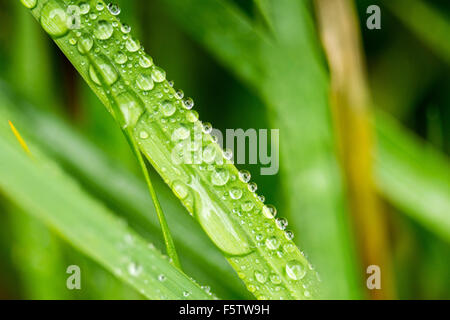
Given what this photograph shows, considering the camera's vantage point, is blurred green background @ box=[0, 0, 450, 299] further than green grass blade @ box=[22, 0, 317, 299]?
Yes

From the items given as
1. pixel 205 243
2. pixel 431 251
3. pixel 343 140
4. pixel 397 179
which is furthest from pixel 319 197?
pixel 431 251

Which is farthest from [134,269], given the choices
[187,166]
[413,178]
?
[413,178]

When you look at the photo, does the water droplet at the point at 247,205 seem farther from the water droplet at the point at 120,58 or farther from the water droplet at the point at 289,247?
the water droplet at the point at 120,58

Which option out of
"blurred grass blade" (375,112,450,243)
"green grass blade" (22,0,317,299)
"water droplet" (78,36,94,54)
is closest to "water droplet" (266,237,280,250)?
"green grass blade" (22,0,317,299)

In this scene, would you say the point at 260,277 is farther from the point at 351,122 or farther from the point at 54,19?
the point at 54,19

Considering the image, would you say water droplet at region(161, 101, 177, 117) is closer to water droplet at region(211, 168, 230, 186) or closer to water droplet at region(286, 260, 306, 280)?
water droplet at region(211, 168, 230, 186)
